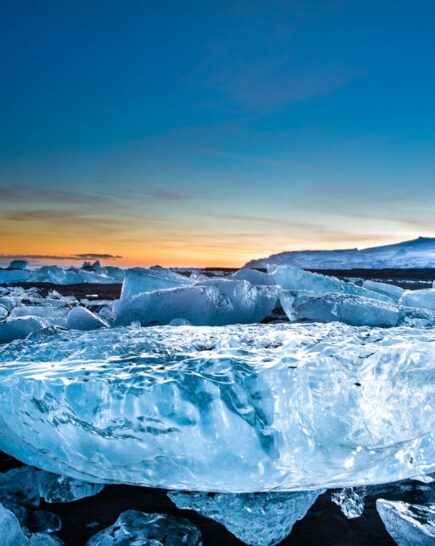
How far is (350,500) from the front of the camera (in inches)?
55.5

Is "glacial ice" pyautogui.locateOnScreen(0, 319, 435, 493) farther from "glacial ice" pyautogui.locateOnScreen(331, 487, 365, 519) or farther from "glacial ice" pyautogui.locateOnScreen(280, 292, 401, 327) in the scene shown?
"glacial ice" pyautogui.locateOnScreen(280, 292, 401, 327)

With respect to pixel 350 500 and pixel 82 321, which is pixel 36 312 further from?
pixel 350 500

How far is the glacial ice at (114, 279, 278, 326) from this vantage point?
3.40m

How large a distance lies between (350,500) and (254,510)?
1.12ft

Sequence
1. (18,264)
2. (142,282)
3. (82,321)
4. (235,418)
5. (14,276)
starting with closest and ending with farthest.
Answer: (235,418) < (82,321) < (142,282) < (14,276) < (18,264)

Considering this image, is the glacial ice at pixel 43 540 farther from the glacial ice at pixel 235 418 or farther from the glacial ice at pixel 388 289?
the glacial ice at pixel 388 289

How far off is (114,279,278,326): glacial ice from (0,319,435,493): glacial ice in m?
1.87

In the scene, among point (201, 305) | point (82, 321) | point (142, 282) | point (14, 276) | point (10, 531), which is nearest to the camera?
point (10, 531)

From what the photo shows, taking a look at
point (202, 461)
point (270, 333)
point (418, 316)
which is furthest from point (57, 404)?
point (418, 316)

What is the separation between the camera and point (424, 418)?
139 cm

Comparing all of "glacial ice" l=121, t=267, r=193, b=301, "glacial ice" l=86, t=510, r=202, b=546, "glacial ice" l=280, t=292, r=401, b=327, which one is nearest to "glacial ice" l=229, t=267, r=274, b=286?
"glacial ice" l=121, t=267, r=193, b=301

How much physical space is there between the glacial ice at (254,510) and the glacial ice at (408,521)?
0.24 meters

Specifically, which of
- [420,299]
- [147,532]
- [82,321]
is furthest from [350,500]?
[420,299]

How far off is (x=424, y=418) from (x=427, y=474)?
1.13 feet
